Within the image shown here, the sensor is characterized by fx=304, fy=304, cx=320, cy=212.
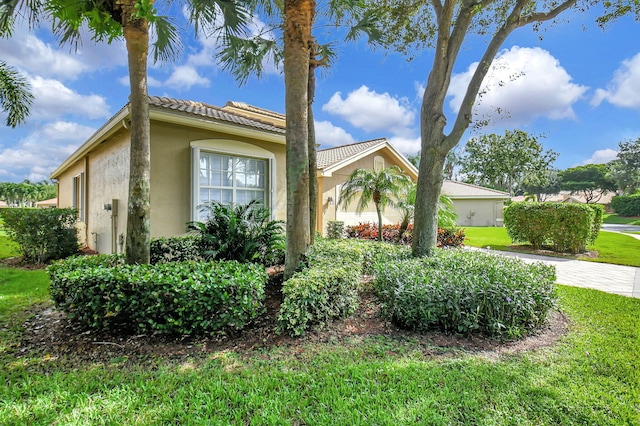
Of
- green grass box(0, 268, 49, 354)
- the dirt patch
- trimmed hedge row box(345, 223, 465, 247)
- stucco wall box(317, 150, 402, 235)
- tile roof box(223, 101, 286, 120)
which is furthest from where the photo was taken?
stucco wall box(317, 150, 402, 235)

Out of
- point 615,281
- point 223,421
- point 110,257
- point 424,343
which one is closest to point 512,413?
point 424,343

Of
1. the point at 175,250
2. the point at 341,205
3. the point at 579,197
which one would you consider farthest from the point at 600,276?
the point at 579,197

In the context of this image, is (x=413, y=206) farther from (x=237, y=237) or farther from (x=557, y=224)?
(x=237, y=237)

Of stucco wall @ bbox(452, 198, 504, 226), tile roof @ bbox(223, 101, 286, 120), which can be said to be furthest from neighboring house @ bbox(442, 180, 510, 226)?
tile roof @ bbox(223, 101, 286, 120)

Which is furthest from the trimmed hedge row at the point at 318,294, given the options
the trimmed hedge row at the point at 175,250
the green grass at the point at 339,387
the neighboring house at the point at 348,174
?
the neighboring house at the point at 348,174

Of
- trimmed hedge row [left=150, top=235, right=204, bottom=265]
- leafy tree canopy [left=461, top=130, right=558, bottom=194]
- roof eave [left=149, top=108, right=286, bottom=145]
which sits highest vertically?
leafy tree canopy [left=461, top=130, right=558, bottom=194]

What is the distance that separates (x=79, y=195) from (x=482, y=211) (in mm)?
30292

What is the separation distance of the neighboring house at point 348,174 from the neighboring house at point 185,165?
4.74 metres

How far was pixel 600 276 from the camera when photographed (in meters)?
7.80

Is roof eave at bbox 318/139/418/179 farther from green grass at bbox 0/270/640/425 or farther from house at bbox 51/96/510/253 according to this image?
green grass at bbox 0/270/640/425

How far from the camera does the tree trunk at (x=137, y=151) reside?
15.6 ft

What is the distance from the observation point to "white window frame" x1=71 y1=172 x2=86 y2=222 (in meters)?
12.0

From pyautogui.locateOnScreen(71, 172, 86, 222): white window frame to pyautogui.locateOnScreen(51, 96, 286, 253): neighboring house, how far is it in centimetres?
228

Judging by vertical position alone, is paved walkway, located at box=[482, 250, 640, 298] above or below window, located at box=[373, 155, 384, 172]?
below
